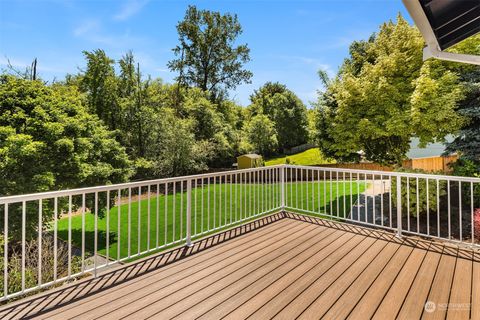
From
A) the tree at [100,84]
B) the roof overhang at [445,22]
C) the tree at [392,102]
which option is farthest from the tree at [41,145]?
the tree at [392,102]

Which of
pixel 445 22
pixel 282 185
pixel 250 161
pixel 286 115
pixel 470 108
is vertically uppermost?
pixel 286 115

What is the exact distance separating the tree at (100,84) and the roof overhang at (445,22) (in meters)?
13.7

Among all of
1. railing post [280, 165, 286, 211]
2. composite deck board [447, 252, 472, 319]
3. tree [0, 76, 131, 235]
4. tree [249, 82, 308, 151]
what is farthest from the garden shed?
composite deck board [447, 252, 472, 319]

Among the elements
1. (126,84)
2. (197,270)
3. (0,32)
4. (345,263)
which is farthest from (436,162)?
(0,32)

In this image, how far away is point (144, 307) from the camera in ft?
7.17

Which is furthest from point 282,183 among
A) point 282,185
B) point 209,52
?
point 209,52

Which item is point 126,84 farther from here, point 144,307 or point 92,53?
point 144,307

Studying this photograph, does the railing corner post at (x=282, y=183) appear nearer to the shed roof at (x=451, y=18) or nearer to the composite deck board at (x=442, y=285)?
the composite deck board at (x=442, y=285)

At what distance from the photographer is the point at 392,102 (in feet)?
24.1

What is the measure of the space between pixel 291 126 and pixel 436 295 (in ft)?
92.6

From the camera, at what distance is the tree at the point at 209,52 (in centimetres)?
2089

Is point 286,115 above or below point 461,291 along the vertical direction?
above

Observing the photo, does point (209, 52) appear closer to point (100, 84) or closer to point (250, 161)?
point (250, 161)

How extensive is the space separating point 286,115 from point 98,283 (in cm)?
2839
